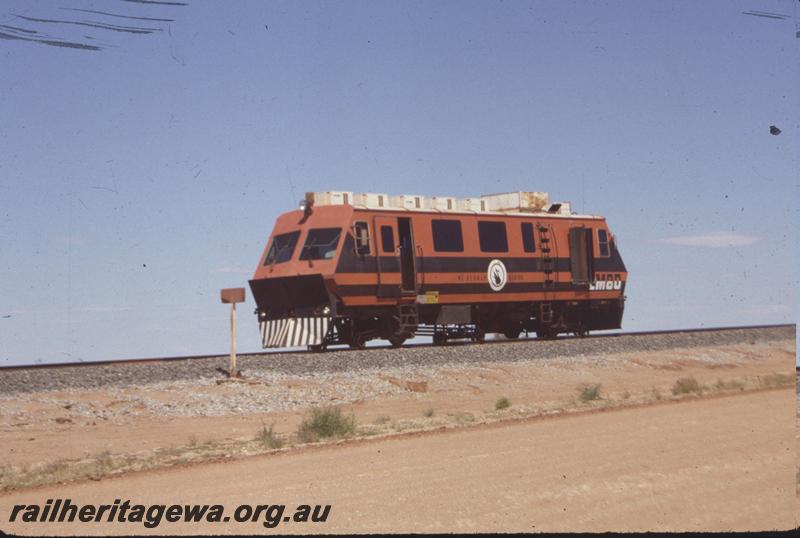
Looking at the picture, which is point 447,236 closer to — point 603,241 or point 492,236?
point 492,236

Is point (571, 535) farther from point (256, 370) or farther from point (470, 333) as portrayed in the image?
point (470, 333)

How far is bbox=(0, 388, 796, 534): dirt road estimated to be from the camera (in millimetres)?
9031

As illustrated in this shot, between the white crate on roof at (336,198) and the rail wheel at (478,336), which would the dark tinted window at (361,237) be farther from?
the rail wheel at (478,336)

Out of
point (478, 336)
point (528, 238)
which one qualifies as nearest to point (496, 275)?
point (528, 238)

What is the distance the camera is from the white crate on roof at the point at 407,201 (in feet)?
84.2

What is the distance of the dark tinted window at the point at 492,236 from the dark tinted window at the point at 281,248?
4.99 meters

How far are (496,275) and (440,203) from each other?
2522 millimetres

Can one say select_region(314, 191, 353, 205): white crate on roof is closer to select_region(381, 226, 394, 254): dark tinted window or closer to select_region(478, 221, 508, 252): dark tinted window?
select_region(381, 226, 394, 254): dark tinted window

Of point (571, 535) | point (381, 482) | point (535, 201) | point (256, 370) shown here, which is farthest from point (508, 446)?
point (535, 201)

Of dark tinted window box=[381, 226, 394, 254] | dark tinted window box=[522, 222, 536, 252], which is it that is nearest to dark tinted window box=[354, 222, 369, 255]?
dark tinted window box=[381, 226, 394, 254]

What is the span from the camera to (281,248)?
25812 mm

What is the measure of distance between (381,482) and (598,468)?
8.01 ft

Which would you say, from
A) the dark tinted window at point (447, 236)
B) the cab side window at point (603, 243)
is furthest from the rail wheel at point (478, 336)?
the cab side window at point (603, 243)

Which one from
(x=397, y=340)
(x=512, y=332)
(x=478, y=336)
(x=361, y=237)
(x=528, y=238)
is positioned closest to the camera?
(x=361, y=237)
